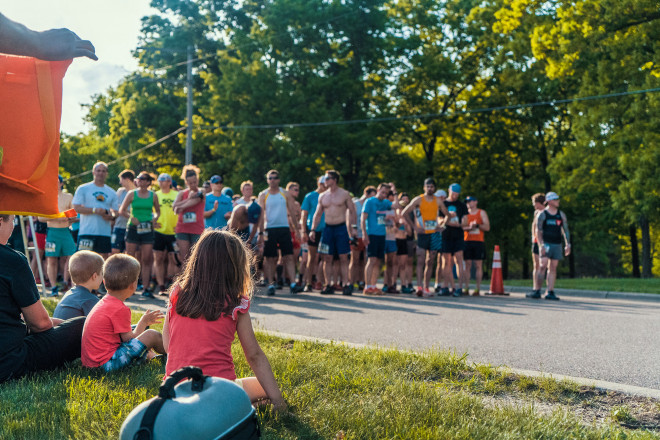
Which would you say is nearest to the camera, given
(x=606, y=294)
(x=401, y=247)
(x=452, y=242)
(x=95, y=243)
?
(x=95, y=243)

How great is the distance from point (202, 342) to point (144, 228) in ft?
28.9

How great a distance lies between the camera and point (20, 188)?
330 centimetres

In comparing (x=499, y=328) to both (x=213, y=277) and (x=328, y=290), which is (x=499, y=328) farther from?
(x=213, y=277)

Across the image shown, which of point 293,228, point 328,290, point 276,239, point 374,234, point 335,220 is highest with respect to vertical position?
point 335,220

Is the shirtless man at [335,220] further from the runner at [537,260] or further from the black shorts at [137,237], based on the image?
the runner at [537,260]

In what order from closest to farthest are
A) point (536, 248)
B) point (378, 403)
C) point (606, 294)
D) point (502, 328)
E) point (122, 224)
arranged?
point (378, 403) < point (502, 328) < point (122, 224) < point (536, 248) < point (606, 294)

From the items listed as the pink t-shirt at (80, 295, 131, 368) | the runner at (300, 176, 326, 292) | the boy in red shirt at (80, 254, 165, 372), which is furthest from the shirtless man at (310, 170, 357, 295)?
the pink t-shirt at (80, 295, 131, 368)

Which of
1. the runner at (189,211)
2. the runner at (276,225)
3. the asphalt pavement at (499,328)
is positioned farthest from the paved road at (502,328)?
the runner at (189,211)

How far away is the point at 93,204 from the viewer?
11945 mm

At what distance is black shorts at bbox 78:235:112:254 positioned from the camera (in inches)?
472

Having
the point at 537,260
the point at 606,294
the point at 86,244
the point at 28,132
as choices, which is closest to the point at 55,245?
the point at 86,244

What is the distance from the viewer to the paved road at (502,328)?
617cm

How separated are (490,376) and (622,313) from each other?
6560mm

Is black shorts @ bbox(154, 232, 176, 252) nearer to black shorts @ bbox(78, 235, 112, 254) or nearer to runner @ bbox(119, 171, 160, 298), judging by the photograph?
runner @ bbox(119, 171, 160, 298)
